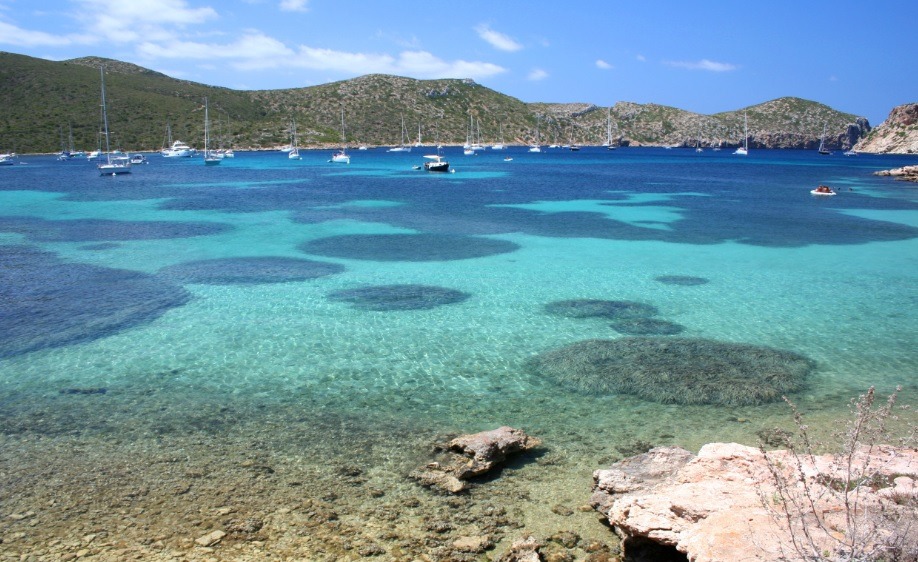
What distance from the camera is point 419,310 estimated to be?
15695 mm

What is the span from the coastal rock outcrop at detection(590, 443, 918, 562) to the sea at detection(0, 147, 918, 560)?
0.68m

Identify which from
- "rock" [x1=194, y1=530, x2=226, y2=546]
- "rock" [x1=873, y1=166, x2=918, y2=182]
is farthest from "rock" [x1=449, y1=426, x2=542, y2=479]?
"rock" [x1=873, y1=166, x2=918, y2=182]

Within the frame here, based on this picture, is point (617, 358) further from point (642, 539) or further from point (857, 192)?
point (857, 192)

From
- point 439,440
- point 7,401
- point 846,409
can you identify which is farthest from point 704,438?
point 7,401

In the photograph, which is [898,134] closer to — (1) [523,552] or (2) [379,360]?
(2) [379,360]

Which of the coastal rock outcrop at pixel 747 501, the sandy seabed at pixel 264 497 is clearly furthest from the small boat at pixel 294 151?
the coastal rock outcrop at pixel 747 501

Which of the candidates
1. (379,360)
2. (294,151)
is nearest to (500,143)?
(294,151)

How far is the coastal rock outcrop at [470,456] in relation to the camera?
25.7ft

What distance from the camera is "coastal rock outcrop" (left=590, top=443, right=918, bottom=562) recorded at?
4.67 meters

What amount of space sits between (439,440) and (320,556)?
9.54ft

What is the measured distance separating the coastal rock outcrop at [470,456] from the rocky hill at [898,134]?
162 m

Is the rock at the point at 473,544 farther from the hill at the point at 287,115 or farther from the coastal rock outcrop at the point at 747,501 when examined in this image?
the hill at the point at 287,115

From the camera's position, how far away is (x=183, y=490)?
752 centimetres

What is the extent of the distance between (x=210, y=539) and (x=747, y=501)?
5.27 meters
